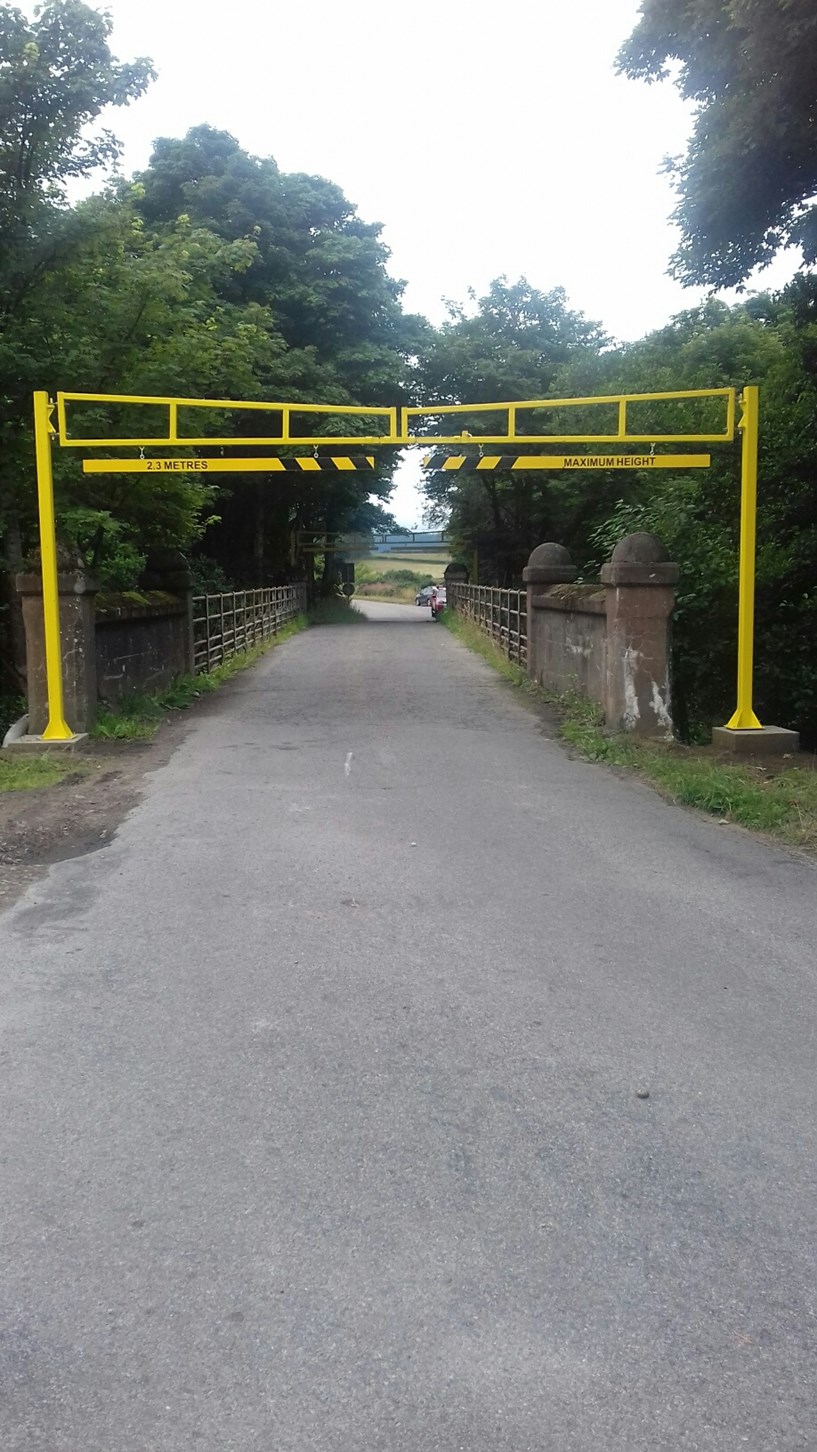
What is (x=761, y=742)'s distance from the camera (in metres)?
10.5

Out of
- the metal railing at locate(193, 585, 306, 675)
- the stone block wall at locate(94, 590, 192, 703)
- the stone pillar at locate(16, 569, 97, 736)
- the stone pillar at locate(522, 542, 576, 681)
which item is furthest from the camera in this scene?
the metal railing at locate(193, 585, 306, 675)

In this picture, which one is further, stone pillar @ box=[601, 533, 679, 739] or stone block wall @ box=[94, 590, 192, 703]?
stone block wall @ box=[94, 590, 192, 703]

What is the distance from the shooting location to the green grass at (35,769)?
9.48 m

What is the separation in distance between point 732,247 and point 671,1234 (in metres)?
11.5

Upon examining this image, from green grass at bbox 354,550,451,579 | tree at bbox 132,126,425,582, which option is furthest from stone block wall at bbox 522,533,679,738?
green grass at bbox 354,550,451,579

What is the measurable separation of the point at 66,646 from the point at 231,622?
1069cm

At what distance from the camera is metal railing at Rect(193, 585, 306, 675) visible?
61.3 ft

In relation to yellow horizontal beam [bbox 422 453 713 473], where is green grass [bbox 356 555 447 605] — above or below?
below

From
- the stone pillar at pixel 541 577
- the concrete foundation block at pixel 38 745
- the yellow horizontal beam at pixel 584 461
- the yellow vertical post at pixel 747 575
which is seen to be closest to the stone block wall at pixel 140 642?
the concrete foundation block at pixel 38 745

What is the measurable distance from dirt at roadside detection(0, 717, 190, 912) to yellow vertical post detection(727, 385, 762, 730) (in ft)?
17.0

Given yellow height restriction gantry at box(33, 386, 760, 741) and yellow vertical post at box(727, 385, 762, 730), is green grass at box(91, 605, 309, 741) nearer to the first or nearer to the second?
yellow height restriction gantry at box(33, 386, 760, 741)

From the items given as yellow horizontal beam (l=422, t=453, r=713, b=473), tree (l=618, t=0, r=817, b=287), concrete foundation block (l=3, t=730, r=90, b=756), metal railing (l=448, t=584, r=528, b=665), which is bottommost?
concrete foundation block (l=3, t=730, r=90, b=756)

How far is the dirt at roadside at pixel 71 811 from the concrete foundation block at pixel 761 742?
5.01 meters

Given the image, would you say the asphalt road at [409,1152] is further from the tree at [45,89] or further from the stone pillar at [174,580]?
the stone pillar at [174,580]
